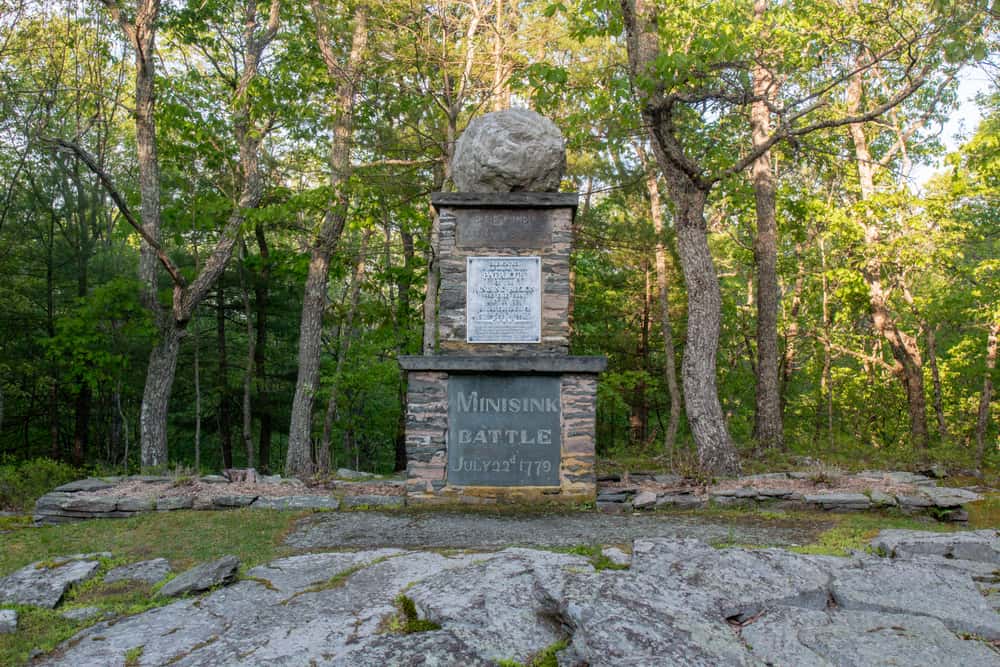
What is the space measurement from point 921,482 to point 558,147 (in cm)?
562

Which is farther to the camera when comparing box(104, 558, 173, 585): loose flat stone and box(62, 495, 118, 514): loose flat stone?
box(62, 495, 118, 514): loose flat stone

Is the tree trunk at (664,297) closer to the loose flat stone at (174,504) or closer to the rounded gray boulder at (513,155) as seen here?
the rounded gray boulder at (513,155)

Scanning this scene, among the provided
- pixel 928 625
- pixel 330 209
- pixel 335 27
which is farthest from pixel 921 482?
pixel 335 27

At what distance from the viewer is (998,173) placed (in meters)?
12.1

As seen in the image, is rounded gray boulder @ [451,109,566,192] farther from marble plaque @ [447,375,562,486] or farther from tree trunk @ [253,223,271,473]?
tree trunk @ [253,223,271,473]

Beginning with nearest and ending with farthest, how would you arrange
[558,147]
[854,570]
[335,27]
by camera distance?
[854,570], [558,147], [335,27]

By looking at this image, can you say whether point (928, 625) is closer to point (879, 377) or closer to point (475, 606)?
point (475, 606)

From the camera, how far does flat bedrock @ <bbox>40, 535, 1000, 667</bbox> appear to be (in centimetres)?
271

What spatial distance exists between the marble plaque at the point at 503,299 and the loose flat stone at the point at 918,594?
4162 millimetres

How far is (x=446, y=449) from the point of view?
7.11 metres

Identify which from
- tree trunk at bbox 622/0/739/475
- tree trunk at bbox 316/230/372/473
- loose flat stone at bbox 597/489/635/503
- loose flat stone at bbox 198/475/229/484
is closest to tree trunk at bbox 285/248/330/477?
tree trunk at bbox 316/230/372/473

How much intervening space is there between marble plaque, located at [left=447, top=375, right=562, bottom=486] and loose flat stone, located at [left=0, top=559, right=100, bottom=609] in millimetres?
3286

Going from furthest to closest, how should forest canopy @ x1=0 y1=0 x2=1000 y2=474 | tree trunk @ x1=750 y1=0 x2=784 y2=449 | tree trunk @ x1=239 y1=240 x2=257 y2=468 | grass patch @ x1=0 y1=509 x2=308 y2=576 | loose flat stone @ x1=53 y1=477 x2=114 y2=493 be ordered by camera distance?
tree trunk @ x1=239 y1=240 x2=257 y2=468
tree trunk @ x1=750 y1=0 x2=784 y2=449
forest canopy @ x1=0 y1=0 x2=1000 y2=474
loose flat stone @ x1=53 y1=477 x2=114 y2=493
grass patch @ x1=0 y1=509 x2=308 y2=576

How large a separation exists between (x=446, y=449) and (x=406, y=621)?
390 centimetres
